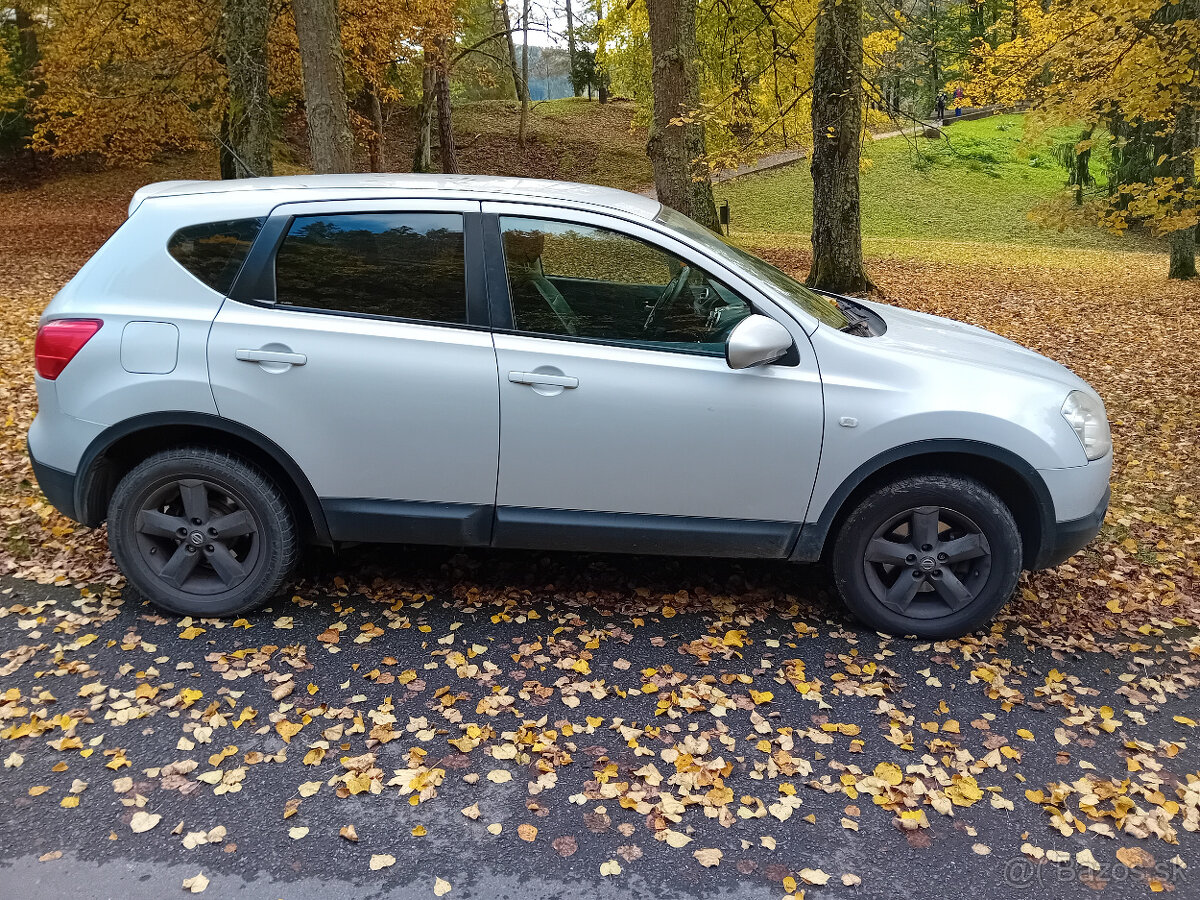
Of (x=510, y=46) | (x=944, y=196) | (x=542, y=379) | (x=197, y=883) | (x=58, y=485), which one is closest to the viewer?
(x=197, y=883)

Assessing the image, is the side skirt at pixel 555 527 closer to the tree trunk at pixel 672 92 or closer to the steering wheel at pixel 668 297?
the steering wheel at pixel 668 297

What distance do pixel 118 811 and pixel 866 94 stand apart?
12.4m

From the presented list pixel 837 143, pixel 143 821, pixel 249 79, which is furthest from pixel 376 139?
pixel 143 821

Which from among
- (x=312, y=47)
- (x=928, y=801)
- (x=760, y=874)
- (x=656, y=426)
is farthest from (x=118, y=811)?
(x=312, y=47)

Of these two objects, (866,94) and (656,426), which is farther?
(866,94)

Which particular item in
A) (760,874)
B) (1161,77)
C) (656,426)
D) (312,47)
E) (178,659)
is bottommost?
(760,874)

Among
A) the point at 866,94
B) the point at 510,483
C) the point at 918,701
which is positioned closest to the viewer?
the point at 918,701

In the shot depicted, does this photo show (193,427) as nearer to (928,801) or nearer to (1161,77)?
(928,801)

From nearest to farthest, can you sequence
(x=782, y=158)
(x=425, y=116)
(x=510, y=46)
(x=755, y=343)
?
(x=755, y=343) → (x=425, y=116) → (x=782, y=158) → (x=510, y=46)

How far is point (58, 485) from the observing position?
412 cm

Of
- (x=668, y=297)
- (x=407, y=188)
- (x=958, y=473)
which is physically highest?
(x=407, y=188)

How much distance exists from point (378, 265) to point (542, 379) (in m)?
0.92

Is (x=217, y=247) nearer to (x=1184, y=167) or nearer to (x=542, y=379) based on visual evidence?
(x=542, y=379)

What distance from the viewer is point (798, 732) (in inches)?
140
